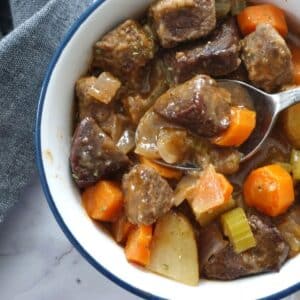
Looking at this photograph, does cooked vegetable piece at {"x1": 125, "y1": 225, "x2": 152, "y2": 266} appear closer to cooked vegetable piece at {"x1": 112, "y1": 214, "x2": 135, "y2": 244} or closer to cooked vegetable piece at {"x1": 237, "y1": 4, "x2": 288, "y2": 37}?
cooked vegetable piece at {"x1": 112, "y1": 214, "x2": 135, "y2": 244}

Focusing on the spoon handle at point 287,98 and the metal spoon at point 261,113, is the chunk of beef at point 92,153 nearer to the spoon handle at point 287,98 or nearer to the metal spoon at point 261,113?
the metal spoon at point 261,113

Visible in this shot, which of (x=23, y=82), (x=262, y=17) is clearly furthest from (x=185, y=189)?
(x=23, y=82)

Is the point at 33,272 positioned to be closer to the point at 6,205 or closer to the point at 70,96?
the point at 6,205

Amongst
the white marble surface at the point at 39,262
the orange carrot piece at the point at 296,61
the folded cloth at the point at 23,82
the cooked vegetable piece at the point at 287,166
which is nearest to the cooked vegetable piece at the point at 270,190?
the cooked vegetable piece at the point at 287,166

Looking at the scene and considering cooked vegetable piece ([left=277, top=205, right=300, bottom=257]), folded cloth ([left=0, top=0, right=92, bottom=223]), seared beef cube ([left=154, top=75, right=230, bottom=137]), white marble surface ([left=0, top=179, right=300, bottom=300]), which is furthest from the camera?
white marble surface ([left=0, top=179, right=300, bottom=300])

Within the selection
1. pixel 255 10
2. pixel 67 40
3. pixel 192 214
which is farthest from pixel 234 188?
pixel 67 40

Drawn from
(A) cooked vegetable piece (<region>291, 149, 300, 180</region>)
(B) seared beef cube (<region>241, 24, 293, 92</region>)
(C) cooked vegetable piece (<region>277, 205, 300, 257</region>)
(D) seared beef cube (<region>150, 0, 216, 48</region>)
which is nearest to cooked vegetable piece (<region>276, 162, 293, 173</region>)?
(A) cooked vegetable piece (<region>291, 149, 300, 180</region>)
